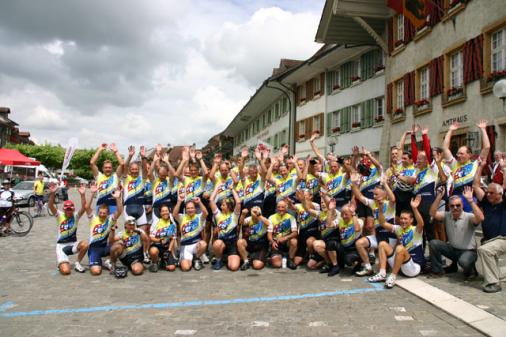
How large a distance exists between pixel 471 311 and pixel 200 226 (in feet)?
16.3

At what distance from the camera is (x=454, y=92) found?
48.5ft

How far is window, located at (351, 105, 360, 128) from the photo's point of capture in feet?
75.5

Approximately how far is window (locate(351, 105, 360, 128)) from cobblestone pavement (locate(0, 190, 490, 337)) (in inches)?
635

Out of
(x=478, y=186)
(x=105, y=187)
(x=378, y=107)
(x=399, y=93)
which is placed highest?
(x=399, y=93)

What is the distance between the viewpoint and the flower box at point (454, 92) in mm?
14502

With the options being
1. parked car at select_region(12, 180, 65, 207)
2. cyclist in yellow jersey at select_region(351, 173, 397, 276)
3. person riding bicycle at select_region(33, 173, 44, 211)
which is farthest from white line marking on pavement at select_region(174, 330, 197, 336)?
parked car at select_region(12, 180, 65, 207)

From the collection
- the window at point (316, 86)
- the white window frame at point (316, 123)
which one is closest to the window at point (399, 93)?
the window at point (316, 86)

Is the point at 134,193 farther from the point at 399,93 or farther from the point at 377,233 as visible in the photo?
the point at 399,93

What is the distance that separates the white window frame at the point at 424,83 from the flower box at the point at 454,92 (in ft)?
6.30

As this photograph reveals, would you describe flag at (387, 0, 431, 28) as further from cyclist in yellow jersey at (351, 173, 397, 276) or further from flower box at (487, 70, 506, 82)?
cyclist in yellow jersey at (351, 173, 397, 276)

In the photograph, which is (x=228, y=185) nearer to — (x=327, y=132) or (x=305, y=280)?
(x=305, y=280)

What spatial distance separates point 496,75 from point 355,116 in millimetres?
10893

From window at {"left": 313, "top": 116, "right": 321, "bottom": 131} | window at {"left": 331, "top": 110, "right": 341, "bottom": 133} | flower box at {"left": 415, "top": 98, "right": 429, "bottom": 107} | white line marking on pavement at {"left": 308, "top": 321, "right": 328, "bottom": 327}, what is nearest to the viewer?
white line marking on pavement at {"left": 308, "top": 321, "right": 328, "bottom": 327}

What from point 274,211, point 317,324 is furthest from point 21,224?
point 317,324
